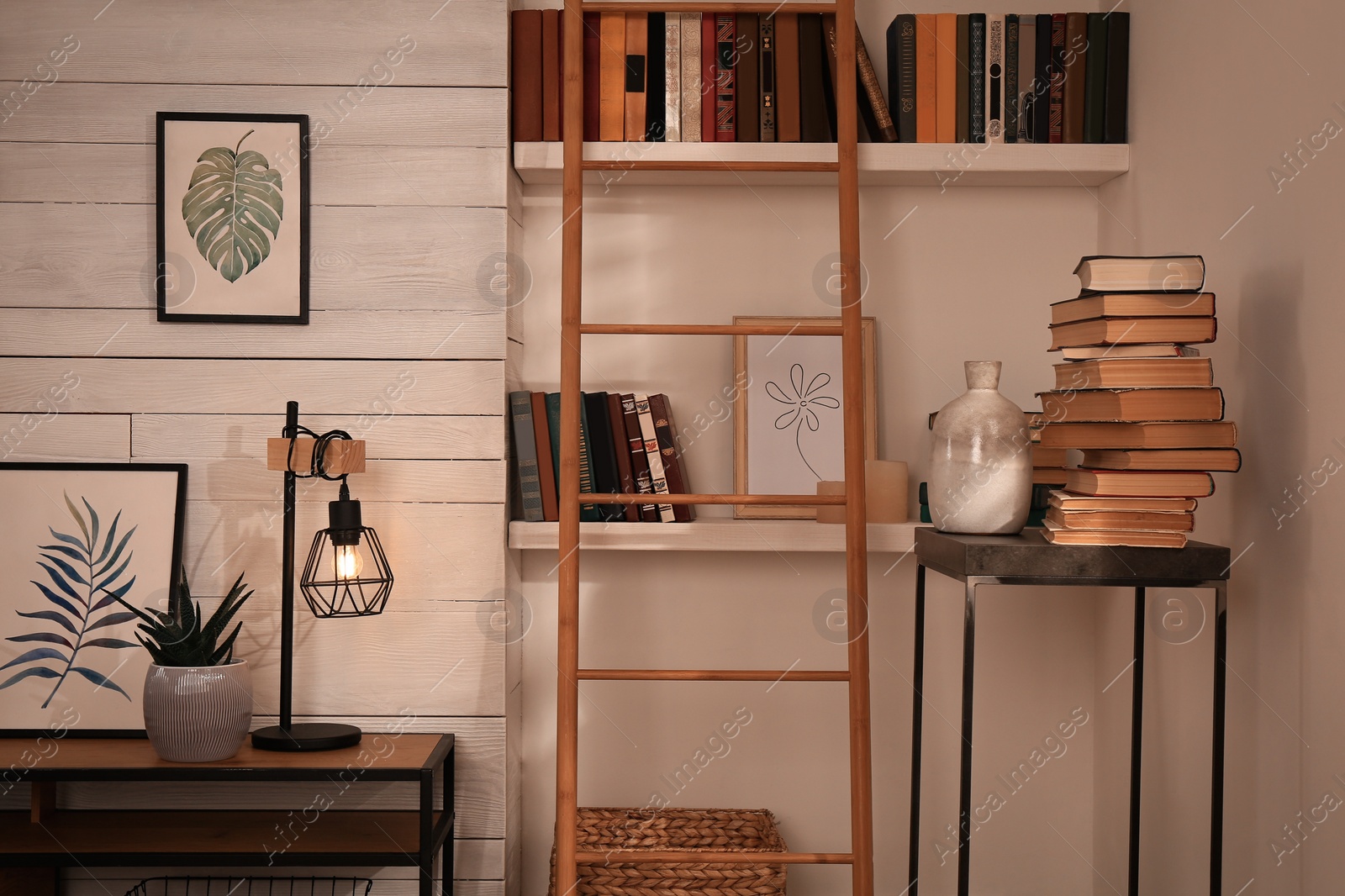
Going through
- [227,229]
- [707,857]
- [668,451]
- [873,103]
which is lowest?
[707,857]

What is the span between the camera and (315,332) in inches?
86.3

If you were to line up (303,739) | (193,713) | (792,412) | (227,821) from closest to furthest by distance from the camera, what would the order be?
(193,713), (303,739), (227,821), (792,412)

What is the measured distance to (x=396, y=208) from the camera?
219cm

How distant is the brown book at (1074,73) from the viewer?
2.27 meters

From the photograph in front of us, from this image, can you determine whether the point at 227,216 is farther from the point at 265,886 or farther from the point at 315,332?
the point at 265,886

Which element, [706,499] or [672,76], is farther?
[672,76]

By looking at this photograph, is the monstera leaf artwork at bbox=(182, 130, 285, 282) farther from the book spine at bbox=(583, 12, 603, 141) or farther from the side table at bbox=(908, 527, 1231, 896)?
the side table at bbox=(908, 527, 1231, 896)

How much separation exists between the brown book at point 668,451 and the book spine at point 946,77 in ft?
2.89

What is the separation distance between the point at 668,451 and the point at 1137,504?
3.30ft

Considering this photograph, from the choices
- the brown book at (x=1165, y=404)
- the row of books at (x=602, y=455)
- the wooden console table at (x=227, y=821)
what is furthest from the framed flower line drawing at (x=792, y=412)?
the wooden console table at (x=227, y=821)

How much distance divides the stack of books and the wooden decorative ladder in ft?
1.85

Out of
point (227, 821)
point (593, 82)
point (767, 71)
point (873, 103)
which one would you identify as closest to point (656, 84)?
point (593, 82)

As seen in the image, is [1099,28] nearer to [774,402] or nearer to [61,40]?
[774,402]

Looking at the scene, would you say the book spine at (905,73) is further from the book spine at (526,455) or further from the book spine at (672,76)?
the book spine at (526,455)
